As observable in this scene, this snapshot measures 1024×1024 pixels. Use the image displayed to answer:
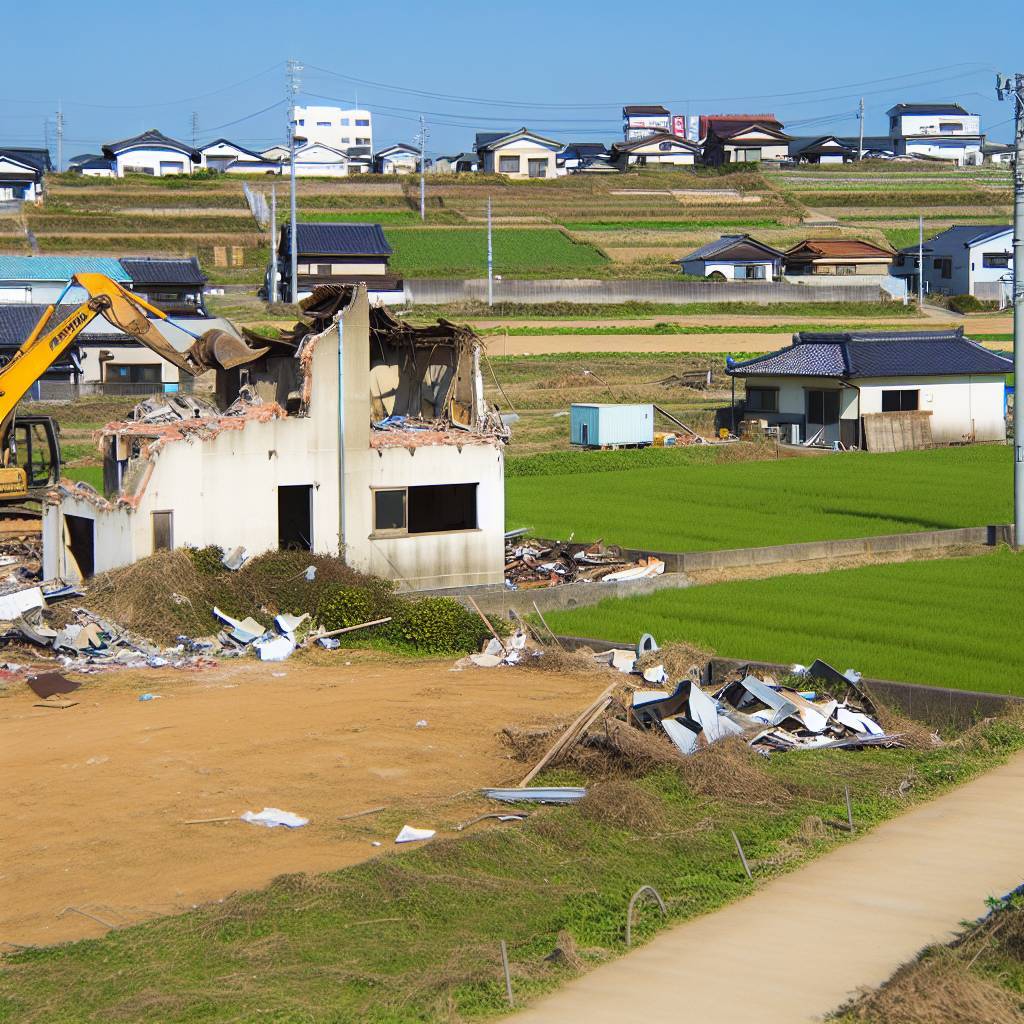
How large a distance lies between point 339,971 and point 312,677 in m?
8.96

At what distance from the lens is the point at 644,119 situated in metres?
146

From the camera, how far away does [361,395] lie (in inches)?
836

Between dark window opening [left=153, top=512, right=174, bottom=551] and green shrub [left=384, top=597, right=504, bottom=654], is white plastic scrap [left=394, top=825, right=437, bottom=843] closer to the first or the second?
green shrub [left=384, top=597, right=504, bottom=654]

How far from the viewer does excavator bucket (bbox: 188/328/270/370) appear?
2266 centimetres

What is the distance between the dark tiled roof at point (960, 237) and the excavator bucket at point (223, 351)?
56.5 meters

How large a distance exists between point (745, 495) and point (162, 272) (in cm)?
3386

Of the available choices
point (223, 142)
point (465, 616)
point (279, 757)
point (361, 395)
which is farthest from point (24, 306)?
point (223, 142)

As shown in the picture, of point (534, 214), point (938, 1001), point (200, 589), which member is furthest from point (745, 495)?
point (534, 214)

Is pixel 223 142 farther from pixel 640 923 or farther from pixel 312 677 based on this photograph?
pixel 640 923

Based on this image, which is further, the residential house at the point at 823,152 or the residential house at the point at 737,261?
the residential house at the point at 823,152

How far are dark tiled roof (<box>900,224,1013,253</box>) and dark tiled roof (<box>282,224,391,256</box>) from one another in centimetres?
2684

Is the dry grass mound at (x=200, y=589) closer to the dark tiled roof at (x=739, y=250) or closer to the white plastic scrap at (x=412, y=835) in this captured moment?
the white plastic scrap at (x=412, y=835)

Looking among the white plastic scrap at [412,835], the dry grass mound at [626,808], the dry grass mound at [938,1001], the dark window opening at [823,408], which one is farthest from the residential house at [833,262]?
the dry grass mound at [938,1001]

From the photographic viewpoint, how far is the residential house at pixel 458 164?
125812 millimetres
